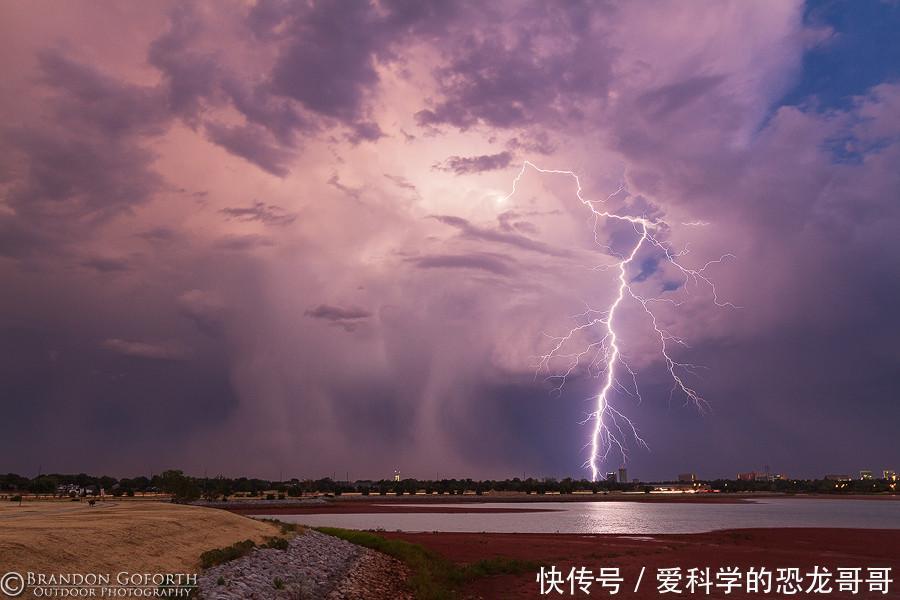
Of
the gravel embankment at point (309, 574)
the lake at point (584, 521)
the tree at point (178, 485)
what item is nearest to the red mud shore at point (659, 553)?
the gravel embankment at point (309, 574)

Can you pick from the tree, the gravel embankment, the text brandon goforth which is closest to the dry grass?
the gravel embankment

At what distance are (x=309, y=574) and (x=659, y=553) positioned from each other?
27.1m

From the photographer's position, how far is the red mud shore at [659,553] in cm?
3103

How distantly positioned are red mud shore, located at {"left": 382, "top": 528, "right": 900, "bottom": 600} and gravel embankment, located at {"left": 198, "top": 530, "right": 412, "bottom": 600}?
16.3 feet

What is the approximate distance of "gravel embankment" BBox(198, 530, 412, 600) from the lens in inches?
825

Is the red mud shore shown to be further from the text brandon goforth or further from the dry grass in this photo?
the dry grass

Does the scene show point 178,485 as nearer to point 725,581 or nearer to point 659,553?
point 659,553

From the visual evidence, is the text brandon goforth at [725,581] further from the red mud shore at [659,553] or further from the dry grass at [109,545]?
the dry grass at [109,545]

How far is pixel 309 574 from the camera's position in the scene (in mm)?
27953

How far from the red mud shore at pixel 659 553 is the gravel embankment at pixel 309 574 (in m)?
4.97

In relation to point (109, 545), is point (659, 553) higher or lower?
lower

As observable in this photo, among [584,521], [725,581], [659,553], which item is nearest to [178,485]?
[584,521]

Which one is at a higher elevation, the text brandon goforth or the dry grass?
the dry grass

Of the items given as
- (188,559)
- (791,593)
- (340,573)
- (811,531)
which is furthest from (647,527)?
(188,559)
